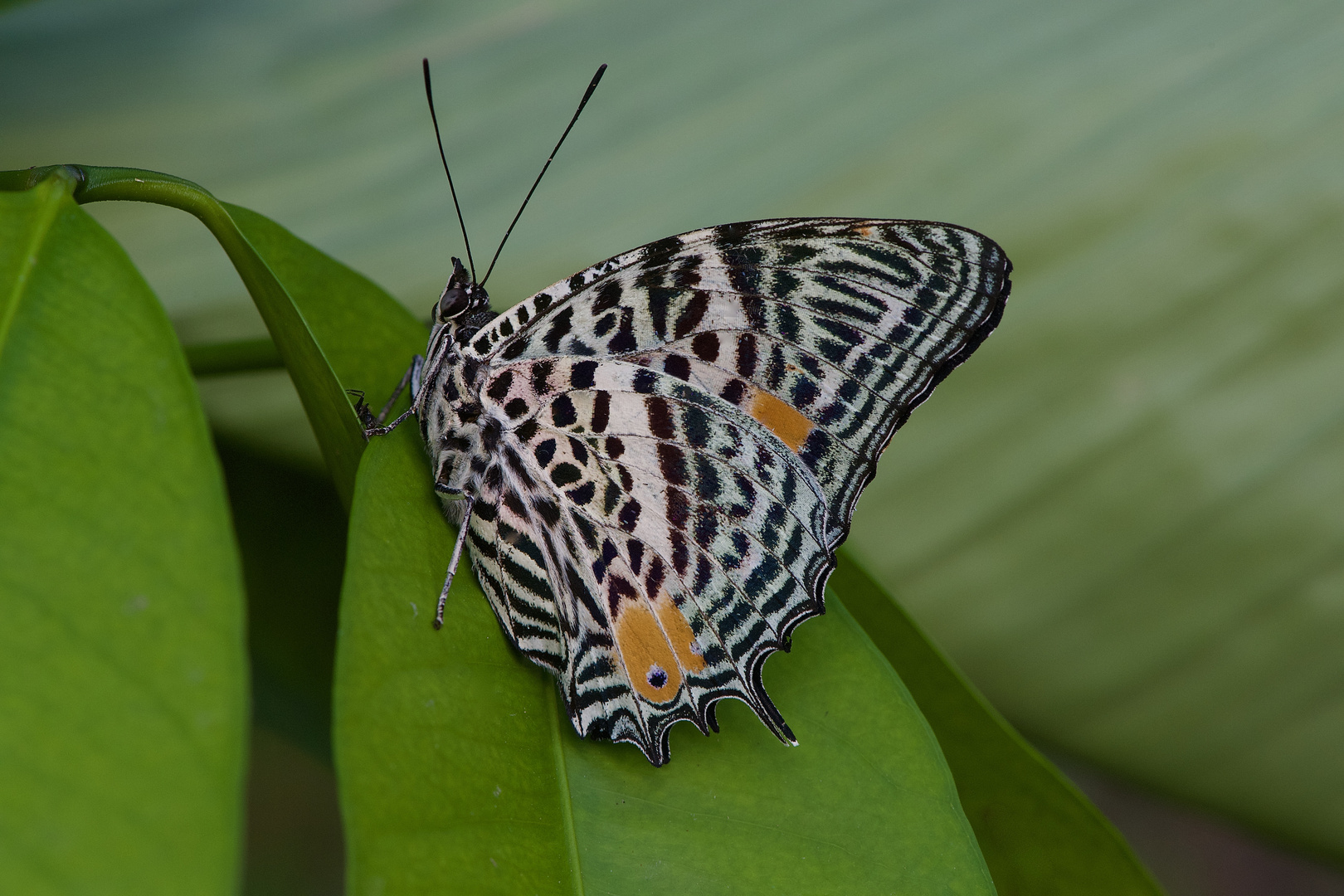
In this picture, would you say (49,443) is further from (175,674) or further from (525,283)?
(525,283)

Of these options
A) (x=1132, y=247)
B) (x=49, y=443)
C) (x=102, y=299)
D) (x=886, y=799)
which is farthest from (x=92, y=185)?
(x=1132, y=247)

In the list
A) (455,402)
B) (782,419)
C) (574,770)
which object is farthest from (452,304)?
(574,770)

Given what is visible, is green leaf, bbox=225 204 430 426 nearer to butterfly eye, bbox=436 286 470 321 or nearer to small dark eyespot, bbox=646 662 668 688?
butterfly eye, bbox=436 286 470 321

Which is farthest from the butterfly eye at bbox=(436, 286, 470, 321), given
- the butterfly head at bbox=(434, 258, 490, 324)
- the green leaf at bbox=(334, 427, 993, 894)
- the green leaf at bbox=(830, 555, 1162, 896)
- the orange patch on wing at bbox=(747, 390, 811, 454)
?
the green leaf at bbox=(830, 555, 1162, 896)

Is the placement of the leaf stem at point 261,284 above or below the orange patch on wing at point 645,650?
above

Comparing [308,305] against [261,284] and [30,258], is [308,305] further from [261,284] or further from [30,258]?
[30,258]

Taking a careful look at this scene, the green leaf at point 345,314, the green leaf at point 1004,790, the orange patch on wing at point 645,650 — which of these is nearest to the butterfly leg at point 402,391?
the green leaf at point 345,314

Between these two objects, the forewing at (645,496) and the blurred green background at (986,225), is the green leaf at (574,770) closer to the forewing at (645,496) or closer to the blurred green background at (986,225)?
the forewing at (645,496)
